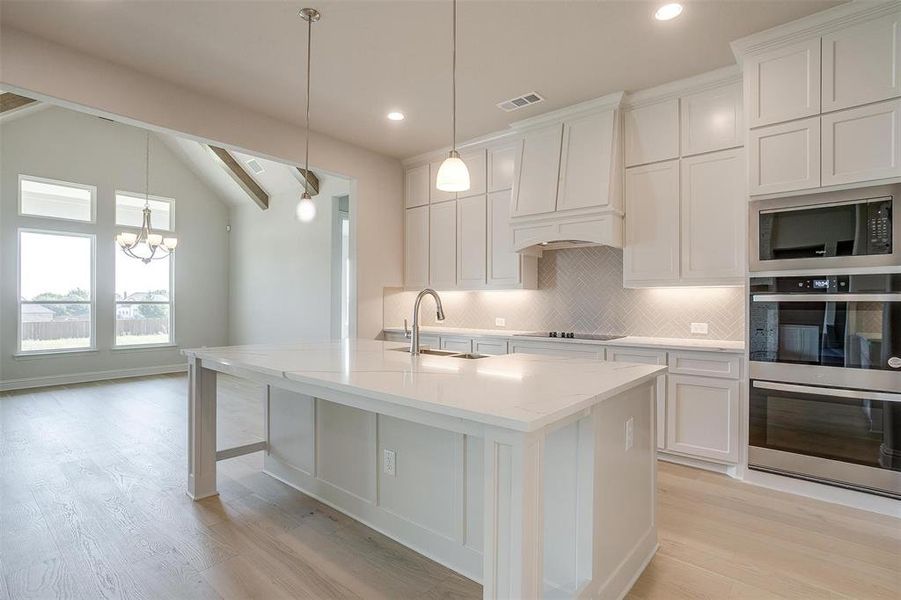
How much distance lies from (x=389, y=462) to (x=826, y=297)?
271 centimetres

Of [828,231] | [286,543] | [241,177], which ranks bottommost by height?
[286,543]

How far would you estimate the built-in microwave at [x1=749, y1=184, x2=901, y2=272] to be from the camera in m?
2.55

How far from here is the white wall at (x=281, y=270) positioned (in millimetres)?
6594

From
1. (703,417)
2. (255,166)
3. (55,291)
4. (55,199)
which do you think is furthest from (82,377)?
(703,417)

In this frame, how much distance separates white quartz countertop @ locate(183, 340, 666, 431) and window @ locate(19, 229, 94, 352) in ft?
18.3

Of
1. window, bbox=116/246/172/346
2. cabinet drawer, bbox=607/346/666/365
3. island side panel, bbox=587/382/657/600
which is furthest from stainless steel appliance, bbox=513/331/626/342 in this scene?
window, bbox=116/246/172/346

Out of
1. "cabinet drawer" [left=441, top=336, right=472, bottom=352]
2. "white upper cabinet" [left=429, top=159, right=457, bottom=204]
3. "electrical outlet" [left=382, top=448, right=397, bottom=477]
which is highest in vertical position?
"white upper cabinet" [left=429, top=159, right=457, bottom=204]

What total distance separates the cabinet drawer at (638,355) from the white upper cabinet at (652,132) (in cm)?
153

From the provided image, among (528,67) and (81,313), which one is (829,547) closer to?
(528,67)

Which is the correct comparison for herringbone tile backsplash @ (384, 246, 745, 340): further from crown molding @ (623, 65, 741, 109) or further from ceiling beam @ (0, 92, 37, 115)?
ceiling beam @ (0, 92, 37, 115)

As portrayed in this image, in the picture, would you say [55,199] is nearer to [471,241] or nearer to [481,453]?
[471,241]

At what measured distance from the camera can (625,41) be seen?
2947mm

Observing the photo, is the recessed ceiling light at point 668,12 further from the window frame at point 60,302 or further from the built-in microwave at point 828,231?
the window frame at point 60,302

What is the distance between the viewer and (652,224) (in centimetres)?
366
